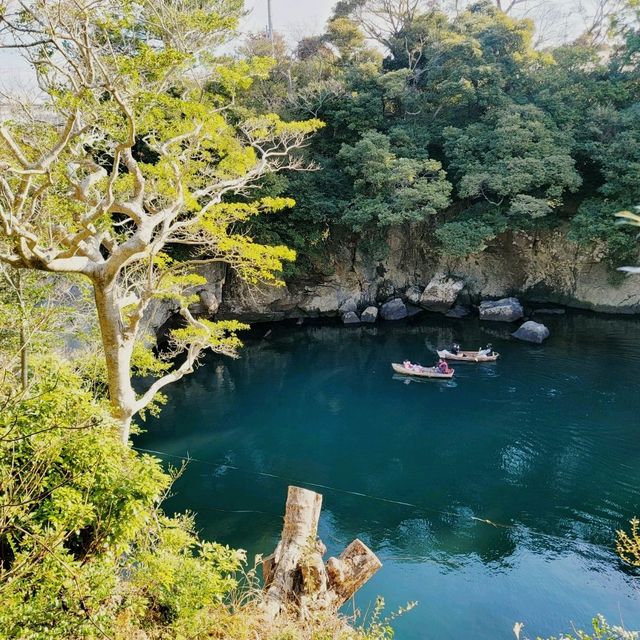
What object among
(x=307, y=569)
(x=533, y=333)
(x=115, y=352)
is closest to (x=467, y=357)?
(x=533, y=333)

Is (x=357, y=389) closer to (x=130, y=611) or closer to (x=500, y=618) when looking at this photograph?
(x=500, y=618)

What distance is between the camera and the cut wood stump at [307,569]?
4.79 m

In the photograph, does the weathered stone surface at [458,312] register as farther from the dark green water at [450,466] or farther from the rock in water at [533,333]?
the dark green water at [450,466]

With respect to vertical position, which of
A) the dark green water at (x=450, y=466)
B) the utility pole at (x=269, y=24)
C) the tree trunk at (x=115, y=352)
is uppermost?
the utility pole at (x=269, y=24)

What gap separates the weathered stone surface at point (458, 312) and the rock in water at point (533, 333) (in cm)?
421

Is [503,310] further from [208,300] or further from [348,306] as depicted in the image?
[208,300]

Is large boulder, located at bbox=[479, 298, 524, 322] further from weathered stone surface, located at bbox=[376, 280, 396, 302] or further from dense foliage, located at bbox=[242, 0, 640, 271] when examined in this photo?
weathered stone surface, located at bbox=[376, 280, 396, 302]

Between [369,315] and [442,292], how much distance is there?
13.3ft

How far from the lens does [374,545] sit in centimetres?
947

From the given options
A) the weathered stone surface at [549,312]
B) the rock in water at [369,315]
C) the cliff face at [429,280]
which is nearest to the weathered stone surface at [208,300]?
the cliff face at [429,280]

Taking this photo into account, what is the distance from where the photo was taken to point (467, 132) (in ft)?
70.1

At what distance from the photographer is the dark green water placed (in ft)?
27.3

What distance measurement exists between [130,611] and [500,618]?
6.36 metres

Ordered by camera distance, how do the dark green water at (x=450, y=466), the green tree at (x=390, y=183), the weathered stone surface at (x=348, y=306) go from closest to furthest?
1. the dark green water at (x=450, y=466)
2. the green tree at (x=390, y=183)
3. the weathered stone surface at (x=348, y=306)
